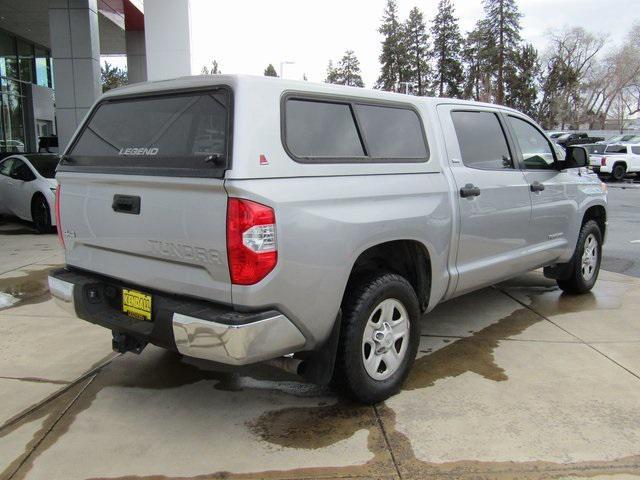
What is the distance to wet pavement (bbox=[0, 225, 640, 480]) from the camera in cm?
299

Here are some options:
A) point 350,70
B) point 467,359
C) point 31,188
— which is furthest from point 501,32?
point 467,359

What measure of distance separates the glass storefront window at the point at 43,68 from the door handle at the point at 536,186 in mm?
25750

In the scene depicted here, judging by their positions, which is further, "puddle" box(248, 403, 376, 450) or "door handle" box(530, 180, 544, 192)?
"door handle" box(530, 180, 544, 192)

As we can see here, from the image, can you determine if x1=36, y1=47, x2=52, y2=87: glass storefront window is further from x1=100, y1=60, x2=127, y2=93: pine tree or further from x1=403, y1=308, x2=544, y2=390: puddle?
x1=100, y1=60, x2=127, y2=93: pine tree

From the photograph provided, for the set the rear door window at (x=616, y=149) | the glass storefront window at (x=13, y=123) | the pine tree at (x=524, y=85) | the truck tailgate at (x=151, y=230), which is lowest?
the truck tailgate at (x=151, y=230)

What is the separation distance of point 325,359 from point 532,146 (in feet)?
10.5

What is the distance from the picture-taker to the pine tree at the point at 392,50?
198ft

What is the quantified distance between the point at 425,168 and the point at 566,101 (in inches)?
2850

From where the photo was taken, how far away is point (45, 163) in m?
11.1

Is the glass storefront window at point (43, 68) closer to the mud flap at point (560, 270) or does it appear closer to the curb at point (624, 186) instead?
the curb at point (624, 186)

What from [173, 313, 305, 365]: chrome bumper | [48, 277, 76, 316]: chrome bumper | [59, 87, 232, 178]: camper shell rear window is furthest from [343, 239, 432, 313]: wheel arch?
[48, 277, 76, 316]: chrome bumper

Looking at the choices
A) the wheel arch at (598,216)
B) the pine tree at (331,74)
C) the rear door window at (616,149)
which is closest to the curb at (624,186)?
the rear door window at (616,149)

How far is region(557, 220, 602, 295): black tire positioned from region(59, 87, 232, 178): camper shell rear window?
429 centimetres

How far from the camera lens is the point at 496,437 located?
3.25 meters
